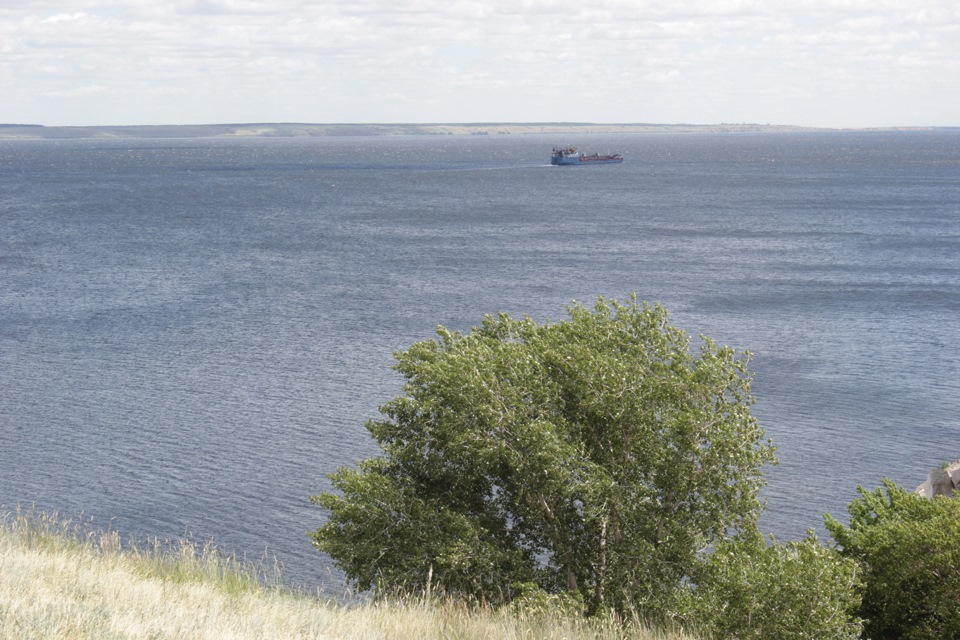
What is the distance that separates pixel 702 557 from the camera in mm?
20672

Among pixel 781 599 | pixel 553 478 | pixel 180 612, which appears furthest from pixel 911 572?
pixel 180 612

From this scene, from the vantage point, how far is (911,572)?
19031 millimetres

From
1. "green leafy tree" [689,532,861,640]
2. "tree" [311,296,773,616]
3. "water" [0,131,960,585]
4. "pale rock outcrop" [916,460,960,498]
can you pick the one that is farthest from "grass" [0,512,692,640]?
"pale rock outcrop" [916,460,960,498]

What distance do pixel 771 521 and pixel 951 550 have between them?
723 inches

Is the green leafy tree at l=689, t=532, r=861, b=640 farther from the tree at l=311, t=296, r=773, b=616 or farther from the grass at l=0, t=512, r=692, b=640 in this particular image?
the grass at l=0, t=512, r=692, b=640

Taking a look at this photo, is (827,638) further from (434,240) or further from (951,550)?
(434,240)

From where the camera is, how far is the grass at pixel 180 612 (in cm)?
1116

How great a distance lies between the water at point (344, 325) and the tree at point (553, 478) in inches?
505

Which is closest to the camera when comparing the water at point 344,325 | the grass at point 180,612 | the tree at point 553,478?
the grass at point 180,612

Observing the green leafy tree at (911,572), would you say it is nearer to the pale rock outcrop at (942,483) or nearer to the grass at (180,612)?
the grass at (180,612)

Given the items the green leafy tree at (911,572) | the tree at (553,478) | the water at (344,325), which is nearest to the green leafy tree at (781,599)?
the green leafy tree at (911,572)

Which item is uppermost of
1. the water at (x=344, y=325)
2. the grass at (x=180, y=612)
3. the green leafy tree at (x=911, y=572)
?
the grass at (x=180, y=612)

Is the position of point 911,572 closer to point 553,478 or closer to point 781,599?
point 781,599

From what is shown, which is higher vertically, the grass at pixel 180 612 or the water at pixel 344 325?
the grass at pixel 180 612
